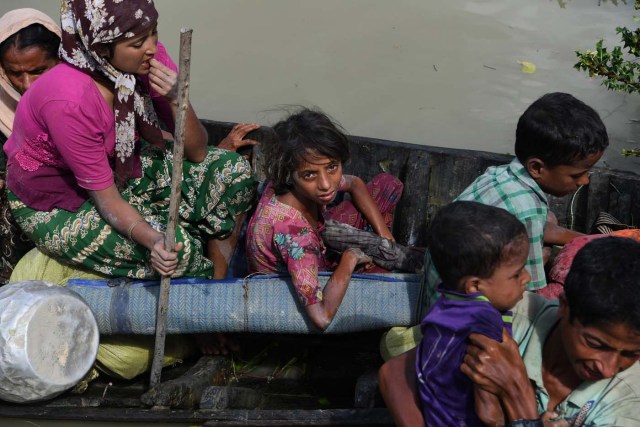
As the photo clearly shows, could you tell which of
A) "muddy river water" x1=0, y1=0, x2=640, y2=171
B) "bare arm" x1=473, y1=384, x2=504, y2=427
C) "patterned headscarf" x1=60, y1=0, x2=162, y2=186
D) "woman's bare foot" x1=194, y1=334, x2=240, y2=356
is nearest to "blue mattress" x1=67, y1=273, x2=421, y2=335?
"woman's bare foot" x1=194, y1=334, x2=240, y2=356

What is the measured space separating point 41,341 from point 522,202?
1709 millimetres

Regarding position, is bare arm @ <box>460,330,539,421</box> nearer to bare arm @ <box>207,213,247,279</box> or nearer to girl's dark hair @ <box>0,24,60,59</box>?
bare arm @ <box>207,213,247,279</box>

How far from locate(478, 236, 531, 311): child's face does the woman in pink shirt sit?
130 centimetres

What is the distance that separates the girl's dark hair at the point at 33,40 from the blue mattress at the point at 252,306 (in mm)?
1124

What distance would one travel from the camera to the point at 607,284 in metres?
2.22

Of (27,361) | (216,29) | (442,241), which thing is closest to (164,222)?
(27,361)

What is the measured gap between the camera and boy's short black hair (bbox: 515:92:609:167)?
3.11 meters

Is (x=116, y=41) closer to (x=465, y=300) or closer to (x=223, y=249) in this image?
(x=223, y=249)

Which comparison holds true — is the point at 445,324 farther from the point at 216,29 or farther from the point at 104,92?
the point at 216,29

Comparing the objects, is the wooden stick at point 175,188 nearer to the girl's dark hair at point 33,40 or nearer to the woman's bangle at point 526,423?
the girl's dark hair at point 33,40

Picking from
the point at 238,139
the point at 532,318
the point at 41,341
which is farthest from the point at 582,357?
the point at 238,139

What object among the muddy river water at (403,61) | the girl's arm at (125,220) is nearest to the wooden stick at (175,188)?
the girl's arm at (125,220)

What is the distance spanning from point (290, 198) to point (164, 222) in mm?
550

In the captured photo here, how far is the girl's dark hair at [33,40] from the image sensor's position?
4.01 meters
